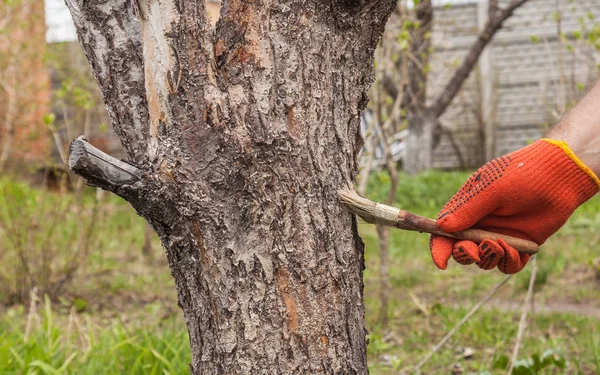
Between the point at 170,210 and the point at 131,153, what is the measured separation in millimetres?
181

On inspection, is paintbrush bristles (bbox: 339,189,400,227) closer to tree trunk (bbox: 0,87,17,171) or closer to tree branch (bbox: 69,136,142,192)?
tree branch (bbox: 69,136,142,192)

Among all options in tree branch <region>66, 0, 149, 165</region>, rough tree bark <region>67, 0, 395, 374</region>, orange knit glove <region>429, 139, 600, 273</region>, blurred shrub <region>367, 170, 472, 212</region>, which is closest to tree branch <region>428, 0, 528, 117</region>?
blurred shrub <region>367, 170, 472, 212</region>

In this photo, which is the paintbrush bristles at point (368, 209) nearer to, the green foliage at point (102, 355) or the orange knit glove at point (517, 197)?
the orange knit glove at point (517, 197)

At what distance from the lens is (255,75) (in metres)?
1.47

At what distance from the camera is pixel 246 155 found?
1.47 meters

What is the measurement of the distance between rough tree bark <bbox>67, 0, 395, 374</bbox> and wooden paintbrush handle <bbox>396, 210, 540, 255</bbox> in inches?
6.6

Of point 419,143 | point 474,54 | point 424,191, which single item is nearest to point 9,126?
point 474,54

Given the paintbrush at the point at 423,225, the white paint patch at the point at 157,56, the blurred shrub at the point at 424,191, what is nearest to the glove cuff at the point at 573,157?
the paintbrush at the point at 423,225

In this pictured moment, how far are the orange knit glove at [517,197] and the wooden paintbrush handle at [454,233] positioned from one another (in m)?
0.02

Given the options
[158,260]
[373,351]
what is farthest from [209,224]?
[158,260]

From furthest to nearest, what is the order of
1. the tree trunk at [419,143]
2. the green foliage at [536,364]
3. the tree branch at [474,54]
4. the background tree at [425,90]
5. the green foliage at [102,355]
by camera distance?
the tree trunk at [419,143] → the background tree at [425,90] → the tree branch at [474,54] → the green foliage at [536,364] → the green foliage at [102,355]

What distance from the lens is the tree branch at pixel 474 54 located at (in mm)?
5829

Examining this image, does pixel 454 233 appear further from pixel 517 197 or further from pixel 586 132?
pixel 586 132

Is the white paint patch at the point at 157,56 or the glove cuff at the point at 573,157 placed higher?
the white paint patch at the point at 157,56
